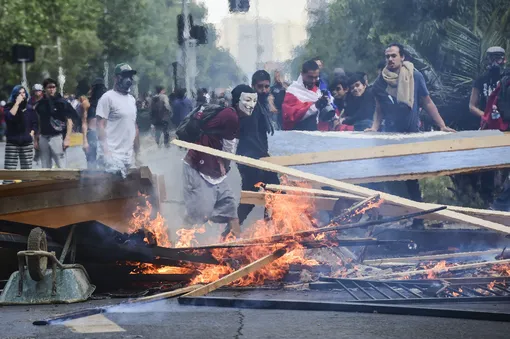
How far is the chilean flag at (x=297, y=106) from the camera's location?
14016mm

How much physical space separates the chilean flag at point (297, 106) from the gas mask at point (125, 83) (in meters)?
2.15

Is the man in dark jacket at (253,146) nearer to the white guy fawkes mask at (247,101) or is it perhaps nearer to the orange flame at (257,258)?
the white guy fawkes mask at (247,101)

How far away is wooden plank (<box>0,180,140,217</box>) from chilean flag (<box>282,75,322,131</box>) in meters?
3.97

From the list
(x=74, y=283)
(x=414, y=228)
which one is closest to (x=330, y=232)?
(x=74, y=283)

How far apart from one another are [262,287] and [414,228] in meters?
3.62

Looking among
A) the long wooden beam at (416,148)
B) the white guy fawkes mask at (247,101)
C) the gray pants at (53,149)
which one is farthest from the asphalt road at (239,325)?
the gray pants at (53,149)

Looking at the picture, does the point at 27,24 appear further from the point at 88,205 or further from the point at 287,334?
the point at 287,334

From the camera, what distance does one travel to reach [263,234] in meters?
10.0

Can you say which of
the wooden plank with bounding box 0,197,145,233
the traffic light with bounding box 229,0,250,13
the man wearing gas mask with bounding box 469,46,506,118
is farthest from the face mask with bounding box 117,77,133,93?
the traffic light with bounding box 229,0,250,13

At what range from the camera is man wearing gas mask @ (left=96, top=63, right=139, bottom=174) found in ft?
41.5

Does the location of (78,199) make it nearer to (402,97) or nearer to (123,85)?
(123,85)

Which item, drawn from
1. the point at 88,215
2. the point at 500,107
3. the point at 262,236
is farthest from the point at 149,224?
the point at 500,107

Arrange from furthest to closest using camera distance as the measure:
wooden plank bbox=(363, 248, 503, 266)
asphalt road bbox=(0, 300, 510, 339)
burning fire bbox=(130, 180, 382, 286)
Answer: wooden plank bbox=(363, 248, 503, 266)
burning fire bbox=(130, 180, 382, 286)
asphalt road bbox=(0, 300, 510, 339)

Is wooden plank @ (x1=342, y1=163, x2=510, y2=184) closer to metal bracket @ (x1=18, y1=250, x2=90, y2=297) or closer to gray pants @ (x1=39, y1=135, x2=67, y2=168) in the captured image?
metal bracket @ (x1=18, y1=250, x2=90, y2=297)
